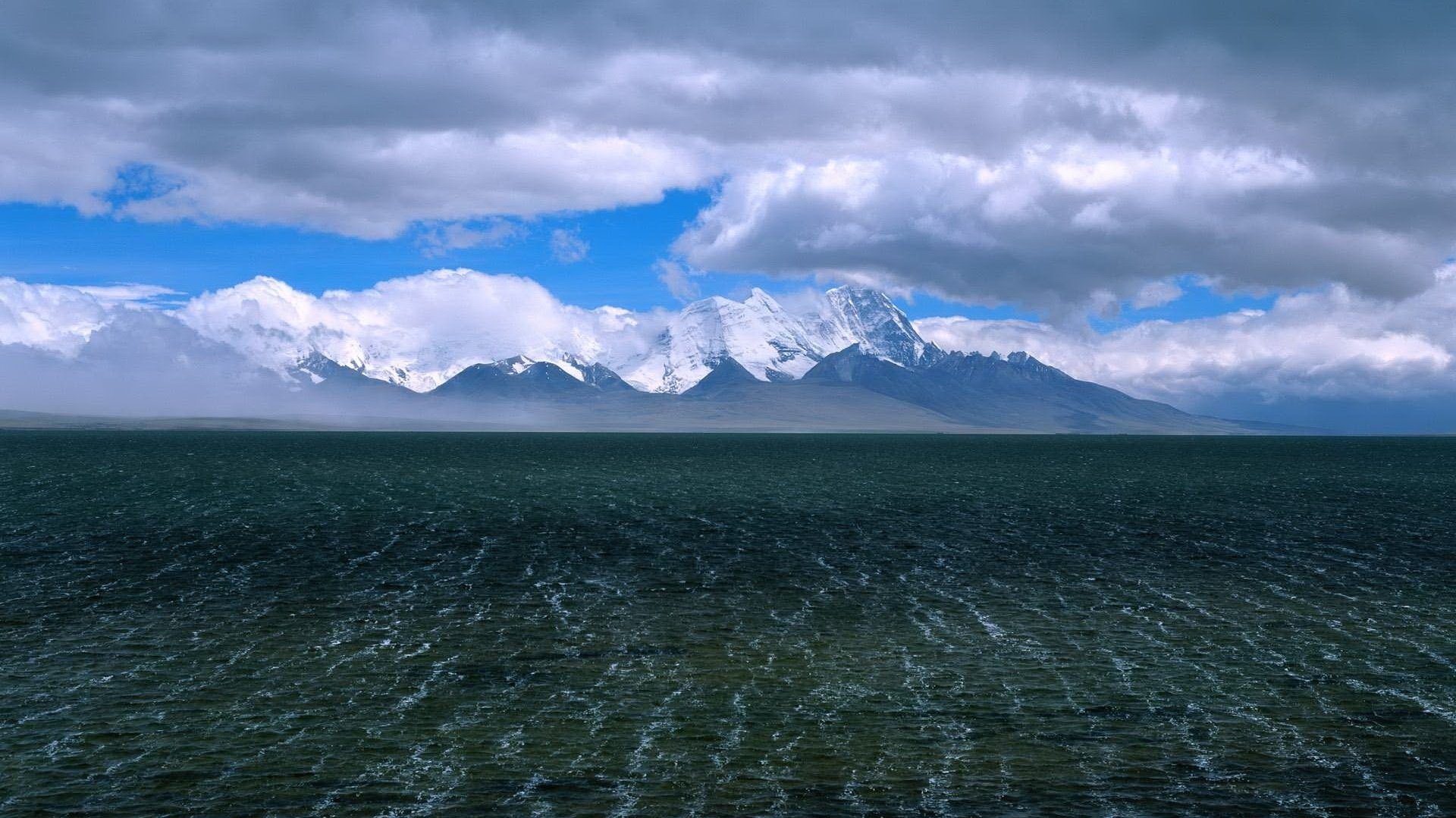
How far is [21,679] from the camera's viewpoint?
114 ft

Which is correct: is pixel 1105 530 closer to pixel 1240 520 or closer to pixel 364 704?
pixel 1240 520

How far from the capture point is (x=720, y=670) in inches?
1474

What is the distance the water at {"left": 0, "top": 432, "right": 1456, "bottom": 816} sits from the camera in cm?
2650

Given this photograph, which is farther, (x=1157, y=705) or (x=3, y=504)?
(x=3, y=504)

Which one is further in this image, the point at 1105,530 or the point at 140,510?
the point at 140,510

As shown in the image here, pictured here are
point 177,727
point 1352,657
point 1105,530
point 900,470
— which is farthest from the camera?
point 900,470

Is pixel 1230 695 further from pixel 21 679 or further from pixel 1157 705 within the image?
pixel 21 679

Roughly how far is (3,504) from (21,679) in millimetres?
72641

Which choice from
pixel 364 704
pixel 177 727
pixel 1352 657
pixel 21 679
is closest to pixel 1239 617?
pixel 1352 657

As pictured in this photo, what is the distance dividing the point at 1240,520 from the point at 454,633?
68.7m

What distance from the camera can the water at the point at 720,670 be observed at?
2650cm

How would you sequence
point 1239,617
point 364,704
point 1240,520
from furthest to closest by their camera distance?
point 1240,520, point 1239,617, point 364,704

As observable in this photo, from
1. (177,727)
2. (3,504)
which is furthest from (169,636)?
(3,504)

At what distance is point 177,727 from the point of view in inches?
1191
